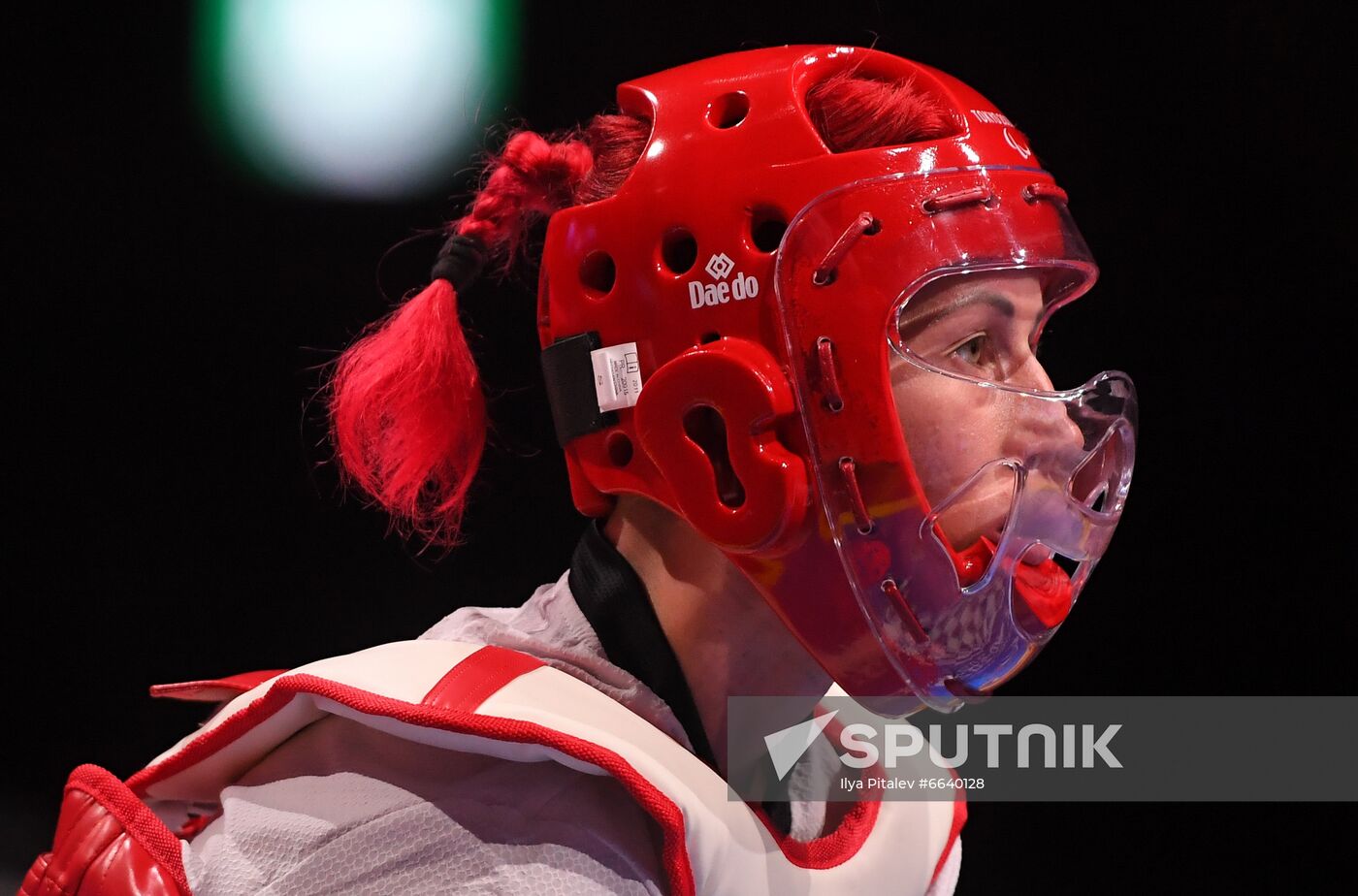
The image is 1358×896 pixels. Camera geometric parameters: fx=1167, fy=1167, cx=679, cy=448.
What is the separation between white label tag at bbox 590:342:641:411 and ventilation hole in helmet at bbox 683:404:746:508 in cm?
6

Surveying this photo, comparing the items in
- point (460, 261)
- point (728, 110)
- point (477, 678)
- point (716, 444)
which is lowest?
point (477, 678)

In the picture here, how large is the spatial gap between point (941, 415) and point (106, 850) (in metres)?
0.74

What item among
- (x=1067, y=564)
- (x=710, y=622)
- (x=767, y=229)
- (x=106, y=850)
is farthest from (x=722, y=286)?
(x=1067, y=564)

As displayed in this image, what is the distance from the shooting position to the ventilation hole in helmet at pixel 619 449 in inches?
42.9

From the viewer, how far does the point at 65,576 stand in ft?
4.75

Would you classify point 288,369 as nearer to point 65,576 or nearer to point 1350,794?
point 65,576

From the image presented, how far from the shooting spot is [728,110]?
108 cm

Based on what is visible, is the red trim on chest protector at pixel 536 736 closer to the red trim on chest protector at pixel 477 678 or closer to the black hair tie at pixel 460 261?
the red trim on chest protector at pixel 477 678

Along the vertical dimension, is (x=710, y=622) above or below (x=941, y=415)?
below

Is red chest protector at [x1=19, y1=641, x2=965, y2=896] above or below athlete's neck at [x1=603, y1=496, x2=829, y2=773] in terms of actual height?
below

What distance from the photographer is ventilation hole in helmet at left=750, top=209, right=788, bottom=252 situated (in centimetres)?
102

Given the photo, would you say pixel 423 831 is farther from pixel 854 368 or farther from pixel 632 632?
pixel 854 368

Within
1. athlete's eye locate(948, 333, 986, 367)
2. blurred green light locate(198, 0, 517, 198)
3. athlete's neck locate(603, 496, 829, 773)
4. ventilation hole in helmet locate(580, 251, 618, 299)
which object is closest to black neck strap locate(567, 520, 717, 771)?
athlete's neck locate(603, 496, 829, 773)

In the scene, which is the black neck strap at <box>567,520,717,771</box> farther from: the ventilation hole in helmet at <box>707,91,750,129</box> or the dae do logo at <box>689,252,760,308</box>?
the ventilation hole in helmet at <box>707,91,750,129</box>
